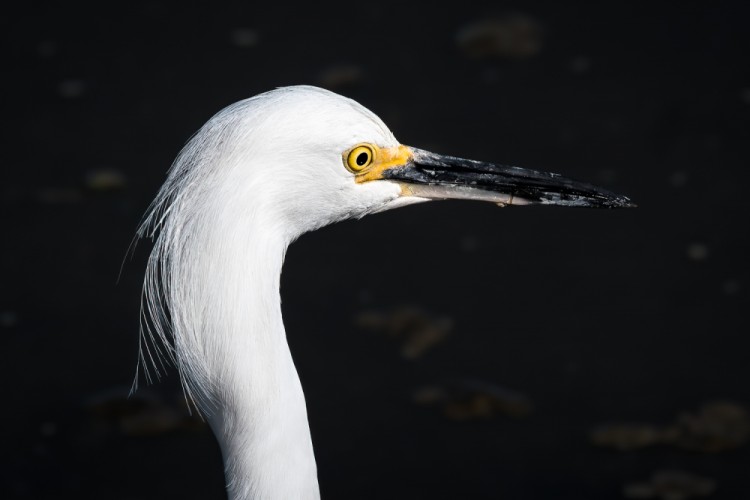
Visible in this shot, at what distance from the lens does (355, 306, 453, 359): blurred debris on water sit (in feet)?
13.4

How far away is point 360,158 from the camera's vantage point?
2.37 meters

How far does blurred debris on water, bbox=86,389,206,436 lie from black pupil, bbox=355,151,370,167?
1.85 m

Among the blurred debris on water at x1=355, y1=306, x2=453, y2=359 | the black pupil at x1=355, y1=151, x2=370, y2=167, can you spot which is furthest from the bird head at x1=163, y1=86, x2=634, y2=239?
the blurred debris on water at x1=355, y1=306, x2=453, y2=359

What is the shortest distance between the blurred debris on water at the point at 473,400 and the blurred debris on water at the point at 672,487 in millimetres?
486

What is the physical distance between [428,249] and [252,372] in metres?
2.26

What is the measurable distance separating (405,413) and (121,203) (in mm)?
1683

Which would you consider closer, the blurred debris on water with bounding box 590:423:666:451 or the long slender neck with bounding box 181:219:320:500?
the long slender neck with bounding box 181:219:320:500

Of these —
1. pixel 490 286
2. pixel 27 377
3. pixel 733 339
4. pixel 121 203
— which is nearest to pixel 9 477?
pixel 27 377

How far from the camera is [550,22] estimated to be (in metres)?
5.06

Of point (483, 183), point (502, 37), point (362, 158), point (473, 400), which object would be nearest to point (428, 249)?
point (473, 400)

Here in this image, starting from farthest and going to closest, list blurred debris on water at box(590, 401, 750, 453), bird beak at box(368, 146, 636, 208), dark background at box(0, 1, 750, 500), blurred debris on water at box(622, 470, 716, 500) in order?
dark background at box(0, 1, 750, 500) → blurred debris on water at box(590, 401, 750, 453) → blurred debris on water at box(622, 470, 716, 500) → bird beak at box(368, 146, 636, 208)

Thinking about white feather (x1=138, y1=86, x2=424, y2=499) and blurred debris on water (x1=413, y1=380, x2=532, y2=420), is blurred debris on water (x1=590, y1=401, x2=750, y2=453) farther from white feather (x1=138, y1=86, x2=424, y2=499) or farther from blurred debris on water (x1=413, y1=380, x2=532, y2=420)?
white feather (x1=138, y1=86, x2=424, y2=499)

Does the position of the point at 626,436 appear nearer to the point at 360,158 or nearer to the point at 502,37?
the point at 360,158

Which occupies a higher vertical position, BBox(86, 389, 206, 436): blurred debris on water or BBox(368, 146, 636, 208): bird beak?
BBox(368, 146, 636, 208): bird beak
